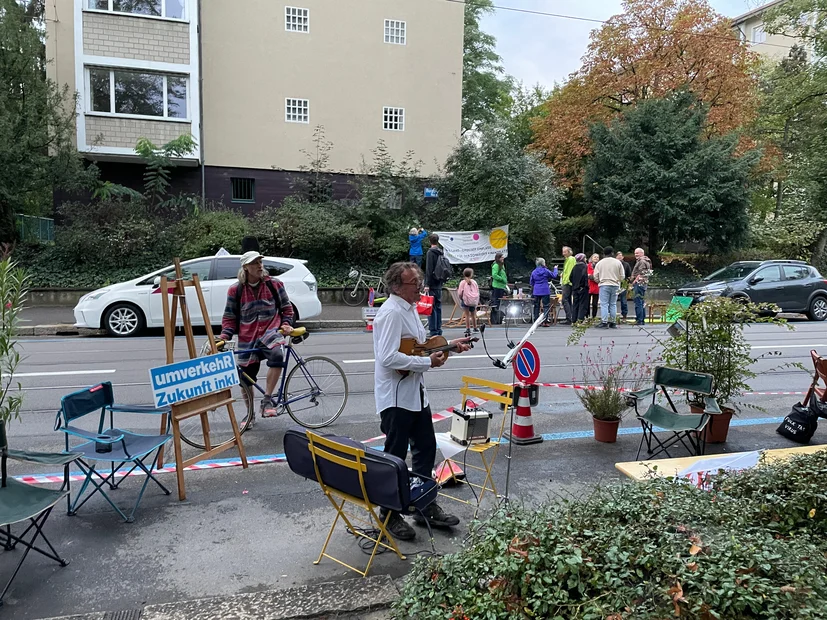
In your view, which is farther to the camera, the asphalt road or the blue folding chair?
the blue folding chair

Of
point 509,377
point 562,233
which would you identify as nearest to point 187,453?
point 509,377

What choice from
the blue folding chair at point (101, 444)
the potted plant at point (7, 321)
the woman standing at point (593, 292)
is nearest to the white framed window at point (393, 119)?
the woman standing at point (593, 292)

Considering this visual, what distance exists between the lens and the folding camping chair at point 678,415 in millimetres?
5539

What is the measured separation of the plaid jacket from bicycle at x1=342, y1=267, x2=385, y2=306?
509 inches

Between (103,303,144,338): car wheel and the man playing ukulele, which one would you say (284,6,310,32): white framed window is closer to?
(103,303,144,338): car wheel

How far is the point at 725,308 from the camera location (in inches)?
234

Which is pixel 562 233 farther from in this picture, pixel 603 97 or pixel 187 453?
pixel 187 453

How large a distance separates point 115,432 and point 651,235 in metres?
23.9

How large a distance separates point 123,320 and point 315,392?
8446 mm

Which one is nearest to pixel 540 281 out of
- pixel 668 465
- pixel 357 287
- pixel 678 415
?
pixel 357 287

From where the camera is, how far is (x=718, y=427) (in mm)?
6172

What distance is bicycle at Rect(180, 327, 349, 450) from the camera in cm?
633

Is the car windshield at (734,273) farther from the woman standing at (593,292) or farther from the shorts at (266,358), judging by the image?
the shorts at (266,358)

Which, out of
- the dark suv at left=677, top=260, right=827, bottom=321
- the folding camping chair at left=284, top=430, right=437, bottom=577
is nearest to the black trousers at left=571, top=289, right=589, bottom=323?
the dark suv at left=677, top=260, right=827, bottom=321
